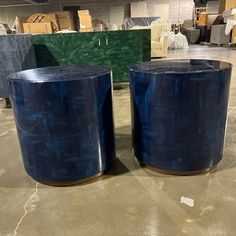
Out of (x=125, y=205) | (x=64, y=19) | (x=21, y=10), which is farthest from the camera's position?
(x=21, y=10)

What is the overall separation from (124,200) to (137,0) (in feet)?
39.0

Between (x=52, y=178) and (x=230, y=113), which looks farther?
(x=230, y=113)

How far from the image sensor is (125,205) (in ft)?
3.90

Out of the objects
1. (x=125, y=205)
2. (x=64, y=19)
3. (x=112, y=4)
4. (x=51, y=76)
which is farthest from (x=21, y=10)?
(x=125, y=205)

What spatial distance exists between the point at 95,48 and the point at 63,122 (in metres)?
2.28

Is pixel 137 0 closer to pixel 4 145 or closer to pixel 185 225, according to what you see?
pixel 4 145

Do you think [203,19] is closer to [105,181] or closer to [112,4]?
[112,4]

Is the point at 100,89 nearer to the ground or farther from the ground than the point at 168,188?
farther from the ground

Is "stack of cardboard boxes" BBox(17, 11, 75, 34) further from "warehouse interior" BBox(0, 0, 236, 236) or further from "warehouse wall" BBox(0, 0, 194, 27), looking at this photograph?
"warehouse interior" BBox(0, 0, 236, 236)

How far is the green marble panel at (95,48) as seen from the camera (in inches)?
126

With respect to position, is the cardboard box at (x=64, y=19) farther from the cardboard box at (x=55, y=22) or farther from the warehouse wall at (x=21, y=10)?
the warehouse wall at (x=21, y=10)

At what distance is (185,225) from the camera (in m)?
1.05

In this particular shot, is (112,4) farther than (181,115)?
Yes

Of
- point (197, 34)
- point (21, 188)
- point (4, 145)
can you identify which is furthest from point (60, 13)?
point (21, 188)
